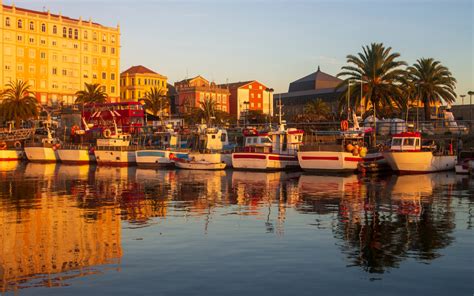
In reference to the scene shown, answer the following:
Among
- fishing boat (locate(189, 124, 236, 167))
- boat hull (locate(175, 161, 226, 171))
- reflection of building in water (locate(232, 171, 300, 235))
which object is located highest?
fishing boat (locate(189, 124, 236, 167))

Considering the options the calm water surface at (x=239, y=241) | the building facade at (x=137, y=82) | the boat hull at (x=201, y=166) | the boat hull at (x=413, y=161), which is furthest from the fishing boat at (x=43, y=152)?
the building facade at (x=137, y=82)

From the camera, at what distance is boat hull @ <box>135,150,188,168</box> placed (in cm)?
6159

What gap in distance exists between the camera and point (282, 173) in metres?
52.6

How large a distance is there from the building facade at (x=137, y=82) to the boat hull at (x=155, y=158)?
8299cm

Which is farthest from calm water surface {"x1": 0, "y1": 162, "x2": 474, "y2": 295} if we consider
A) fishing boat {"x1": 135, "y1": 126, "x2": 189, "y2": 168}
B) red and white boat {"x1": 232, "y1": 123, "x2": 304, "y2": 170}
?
fishing boat {"x1": 135, "y1": 126, "x2": 189, "y2": 168}

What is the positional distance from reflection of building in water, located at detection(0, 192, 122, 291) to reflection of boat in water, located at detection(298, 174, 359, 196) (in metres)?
14.2

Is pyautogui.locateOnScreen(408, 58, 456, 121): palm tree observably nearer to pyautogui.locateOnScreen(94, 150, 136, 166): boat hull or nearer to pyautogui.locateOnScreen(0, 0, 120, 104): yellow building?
pyautogui.locateOnScreen(94, 150, 136, 166): boat hull

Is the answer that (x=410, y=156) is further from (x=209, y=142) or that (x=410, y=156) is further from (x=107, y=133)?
(x=107, y=133)

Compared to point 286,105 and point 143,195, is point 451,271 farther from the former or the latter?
point 286,105

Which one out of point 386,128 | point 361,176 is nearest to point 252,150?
point 361,176

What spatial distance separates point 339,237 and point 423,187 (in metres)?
20.1

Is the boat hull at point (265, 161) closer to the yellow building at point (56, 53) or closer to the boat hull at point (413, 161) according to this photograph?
the boat hull at point (413, 161)

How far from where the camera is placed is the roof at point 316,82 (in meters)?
146

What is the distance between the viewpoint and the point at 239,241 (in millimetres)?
20312
